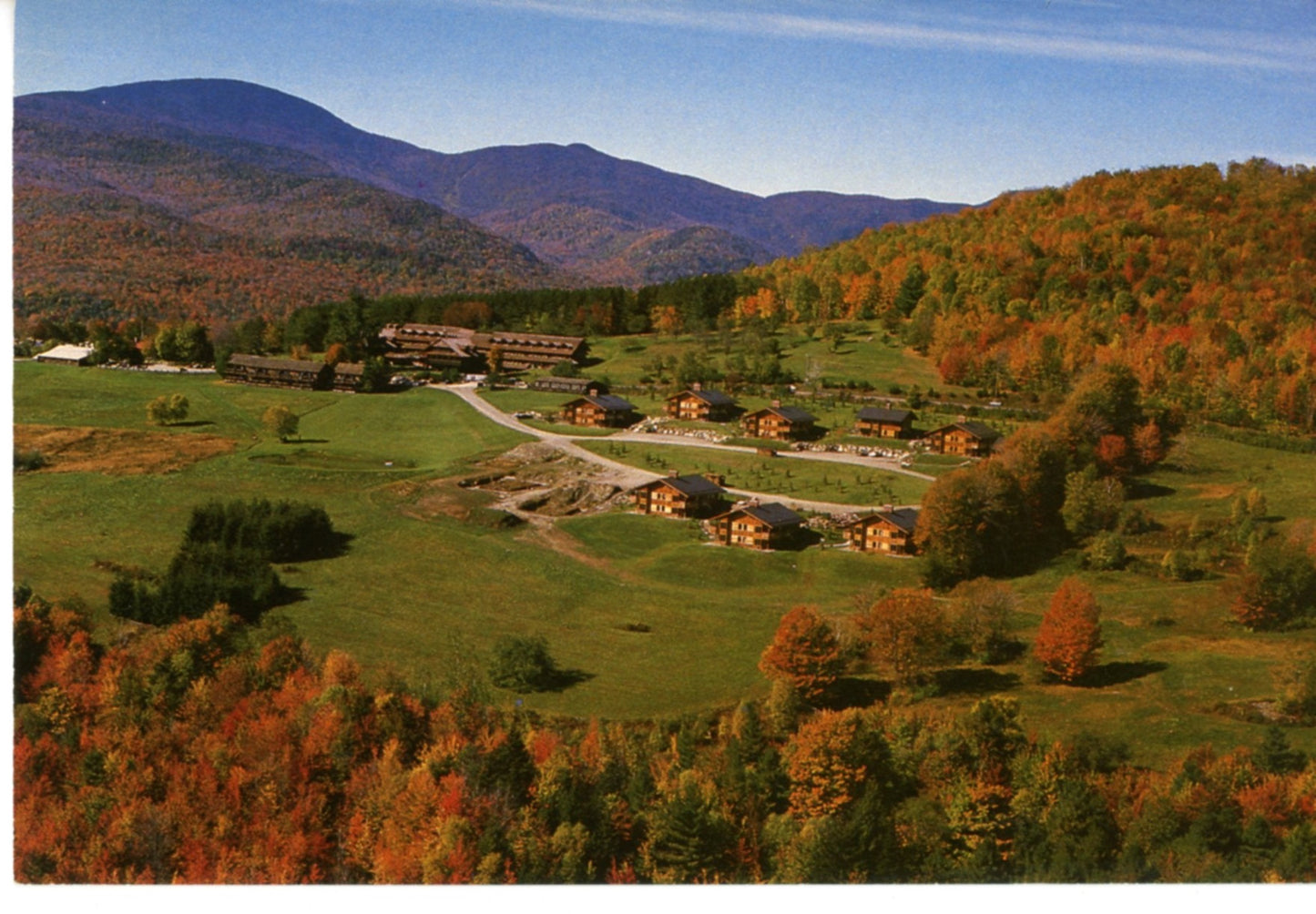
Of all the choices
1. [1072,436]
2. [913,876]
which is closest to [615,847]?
[913,876]

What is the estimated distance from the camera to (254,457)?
12836 mm

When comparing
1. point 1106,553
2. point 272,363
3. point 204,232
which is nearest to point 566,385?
point 272,363

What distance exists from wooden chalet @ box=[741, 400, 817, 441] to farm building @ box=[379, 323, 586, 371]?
2898 millimetres

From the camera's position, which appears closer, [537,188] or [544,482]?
[544,482]

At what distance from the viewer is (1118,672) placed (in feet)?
36.7

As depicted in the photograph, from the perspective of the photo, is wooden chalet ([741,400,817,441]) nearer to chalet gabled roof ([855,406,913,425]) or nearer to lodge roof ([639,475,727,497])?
chalet gabled roof ([855,406,913,425])

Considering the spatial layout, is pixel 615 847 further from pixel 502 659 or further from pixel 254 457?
pixel 254 457

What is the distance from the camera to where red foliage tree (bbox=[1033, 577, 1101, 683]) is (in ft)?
36.7

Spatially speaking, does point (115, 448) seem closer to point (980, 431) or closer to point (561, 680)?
point (561, 680)

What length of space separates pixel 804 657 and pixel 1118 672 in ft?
11.3

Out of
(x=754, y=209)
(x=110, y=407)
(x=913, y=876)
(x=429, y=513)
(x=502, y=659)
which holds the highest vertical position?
(x=754, y=209)

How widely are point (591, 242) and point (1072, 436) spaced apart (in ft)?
65.5

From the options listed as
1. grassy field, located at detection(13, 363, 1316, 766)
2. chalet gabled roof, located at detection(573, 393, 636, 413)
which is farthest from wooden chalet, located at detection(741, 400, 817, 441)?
grassy field, located at detection(13, 363, 1316, 766)

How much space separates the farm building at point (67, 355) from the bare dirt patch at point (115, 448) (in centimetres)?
124
